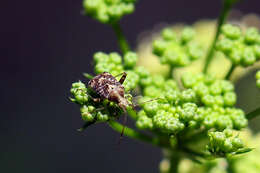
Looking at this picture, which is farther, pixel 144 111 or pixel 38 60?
pixel 38 60

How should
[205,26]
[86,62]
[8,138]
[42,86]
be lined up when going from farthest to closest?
1. [86,62]
2. [42,86]
3. [8,138]
4. [205,26]

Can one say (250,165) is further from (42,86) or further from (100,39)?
(100,39)

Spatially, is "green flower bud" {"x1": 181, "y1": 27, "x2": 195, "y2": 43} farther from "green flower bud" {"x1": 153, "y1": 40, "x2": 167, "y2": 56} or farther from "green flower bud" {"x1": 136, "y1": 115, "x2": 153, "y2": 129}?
"green flower bud" {"x1": 136, "y1": 115, "x2": 153, "y2": 129}

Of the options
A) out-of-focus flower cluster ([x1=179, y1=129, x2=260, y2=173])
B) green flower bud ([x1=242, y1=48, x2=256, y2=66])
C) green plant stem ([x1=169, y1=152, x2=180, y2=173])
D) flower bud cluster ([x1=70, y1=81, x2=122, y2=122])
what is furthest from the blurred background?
green flower bud ([x1=242, y1=48, x2=256, y2=66])

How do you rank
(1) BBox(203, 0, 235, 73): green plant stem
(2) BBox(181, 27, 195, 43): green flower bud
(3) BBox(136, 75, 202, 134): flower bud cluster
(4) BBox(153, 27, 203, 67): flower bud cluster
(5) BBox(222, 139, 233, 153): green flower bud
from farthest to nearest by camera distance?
(2) BBox(181, 27, 195, 43): green flower bud → (1) BBox(203, 0, 235, 73): green plant stem → (4) BBox(153, 27, 203, 67): flower bud cluster → (3) BBox(136, 75, 202, 134): flower bud cluster → (5) BBox(222, 139, 233, 153): green flower bud

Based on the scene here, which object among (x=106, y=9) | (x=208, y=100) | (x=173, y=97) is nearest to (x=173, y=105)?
(x=173, y=97)

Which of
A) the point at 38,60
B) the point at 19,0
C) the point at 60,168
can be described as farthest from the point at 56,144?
the point at 19,0

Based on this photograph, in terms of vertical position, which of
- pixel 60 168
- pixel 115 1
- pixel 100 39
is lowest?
pixel 60 168

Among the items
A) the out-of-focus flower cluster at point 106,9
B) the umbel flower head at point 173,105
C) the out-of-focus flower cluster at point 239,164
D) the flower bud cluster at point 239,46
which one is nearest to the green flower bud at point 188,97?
the umbel flower head at point 173,105
